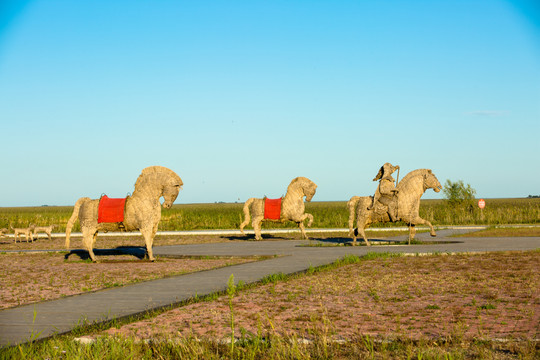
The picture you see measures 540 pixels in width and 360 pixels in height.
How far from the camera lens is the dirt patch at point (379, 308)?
662 centimetres

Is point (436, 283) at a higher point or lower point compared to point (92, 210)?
lower

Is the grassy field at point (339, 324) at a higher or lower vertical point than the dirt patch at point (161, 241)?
lower

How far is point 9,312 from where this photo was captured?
8211 mm

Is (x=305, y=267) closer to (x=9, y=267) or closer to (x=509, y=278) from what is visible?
(x=509, y=278)

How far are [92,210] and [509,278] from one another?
1046 centimetres

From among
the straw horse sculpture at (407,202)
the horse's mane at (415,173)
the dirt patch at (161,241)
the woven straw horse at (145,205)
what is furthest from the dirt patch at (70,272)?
the horse's mane at (415,173)

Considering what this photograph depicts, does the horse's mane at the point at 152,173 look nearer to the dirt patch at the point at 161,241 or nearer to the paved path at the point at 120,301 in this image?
the paved path at the point at 120,301

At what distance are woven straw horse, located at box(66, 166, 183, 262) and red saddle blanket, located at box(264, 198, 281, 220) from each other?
7.74 m

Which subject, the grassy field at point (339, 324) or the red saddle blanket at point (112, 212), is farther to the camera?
the red saddle blanket at point (112, 212)

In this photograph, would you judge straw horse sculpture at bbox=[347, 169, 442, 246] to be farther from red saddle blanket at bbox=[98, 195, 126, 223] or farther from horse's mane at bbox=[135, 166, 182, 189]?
red saddle blanket at bbox=[98, 195, 126, 223]

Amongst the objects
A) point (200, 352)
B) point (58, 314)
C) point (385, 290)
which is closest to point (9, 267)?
point (58, 314)

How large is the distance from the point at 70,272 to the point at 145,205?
2.73 meters

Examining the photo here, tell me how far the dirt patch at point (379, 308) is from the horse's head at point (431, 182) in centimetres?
679

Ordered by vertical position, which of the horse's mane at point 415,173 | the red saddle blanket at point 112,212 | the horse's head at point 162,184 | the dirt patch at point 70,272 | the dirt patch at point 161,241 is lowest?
the dirt patch at point 70,272
